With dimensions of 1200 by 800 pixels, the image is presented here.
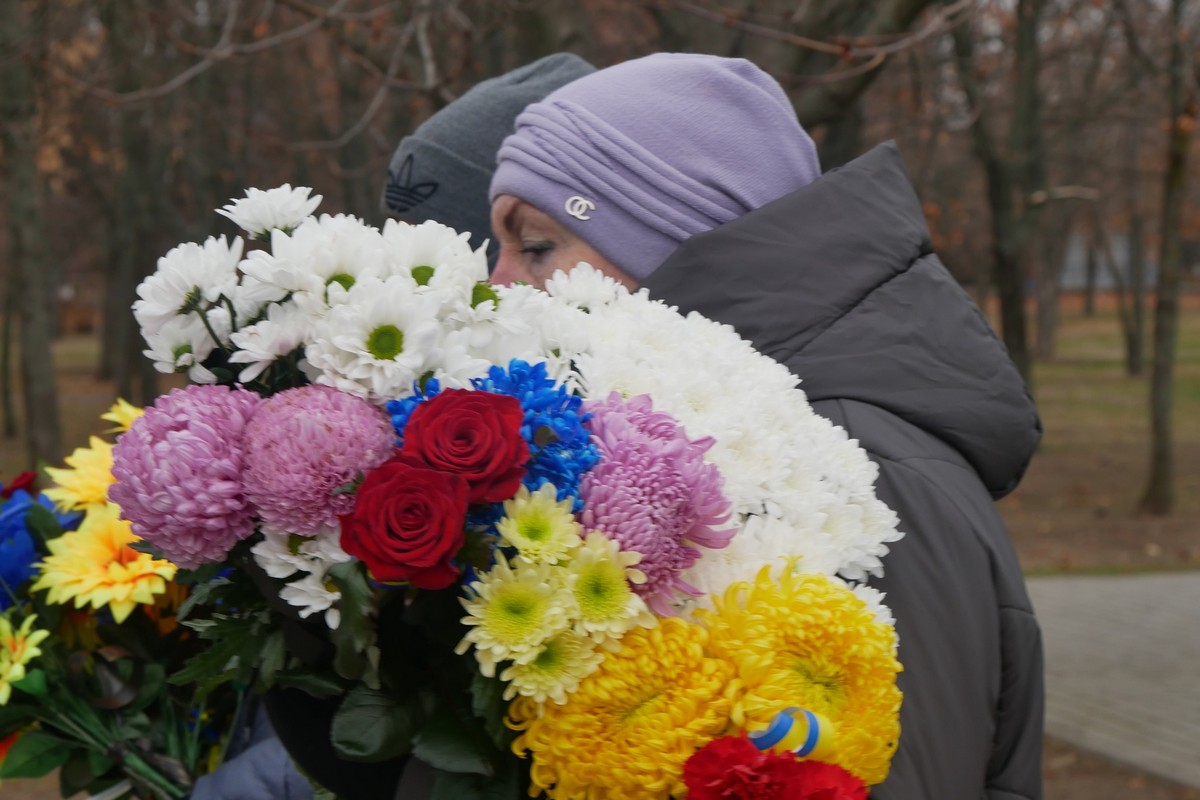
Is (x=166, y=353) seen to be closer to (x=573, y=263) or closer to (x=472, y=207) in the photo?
(x=573, y=263)

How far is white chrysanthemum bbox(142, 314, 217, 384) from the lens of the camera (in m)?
1.40

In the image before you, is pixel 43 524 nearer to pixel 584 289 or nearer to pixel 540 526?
pixel 584 289

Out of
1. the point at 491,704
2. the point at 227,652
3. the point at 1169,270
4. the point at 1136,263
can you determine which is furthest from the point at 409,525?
the point at 1136,263

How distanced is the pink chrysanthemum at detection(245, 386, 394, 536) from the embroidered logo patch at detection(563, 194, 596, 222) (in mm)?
685

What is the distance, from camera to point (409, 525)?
3.98 ft

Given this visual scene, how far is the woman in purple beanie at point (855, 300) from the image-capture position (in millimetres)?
1475

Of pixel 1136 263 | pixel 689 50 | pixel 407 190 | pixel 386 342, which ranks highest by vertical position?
pixel 386 342

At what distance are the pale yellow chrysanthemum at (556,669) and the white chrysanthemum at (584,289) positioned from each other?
455 mm

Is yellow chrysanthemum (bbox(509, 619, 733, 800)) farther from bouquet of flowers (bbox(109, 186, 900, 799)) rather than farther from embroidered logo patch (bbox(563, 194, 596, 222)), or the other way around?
embroidered logo patch (bbox(563, 194, 596, 222))

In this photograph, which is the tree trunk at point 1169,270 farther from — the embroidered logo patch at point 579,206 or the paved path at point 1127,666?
the embroidered logo patch at point 579,206

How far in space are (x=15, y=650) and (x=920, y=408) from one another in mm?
1499

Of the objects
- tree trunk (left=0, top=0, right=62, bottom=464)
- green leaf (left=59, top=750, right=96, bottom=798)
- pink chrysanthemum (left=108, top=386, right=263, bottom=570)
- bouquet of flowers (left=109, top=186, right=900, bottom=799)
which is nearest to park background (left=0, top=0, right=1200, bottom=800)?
tree trunk (left=0, top=0, right=62, bottom=464)

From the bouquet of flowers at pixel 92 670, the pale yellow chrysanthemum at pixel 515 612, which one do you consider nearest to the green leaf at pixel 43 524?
the bouquet of flowers at pixel 92 670

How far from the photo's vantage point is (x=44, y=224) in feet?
34.7
